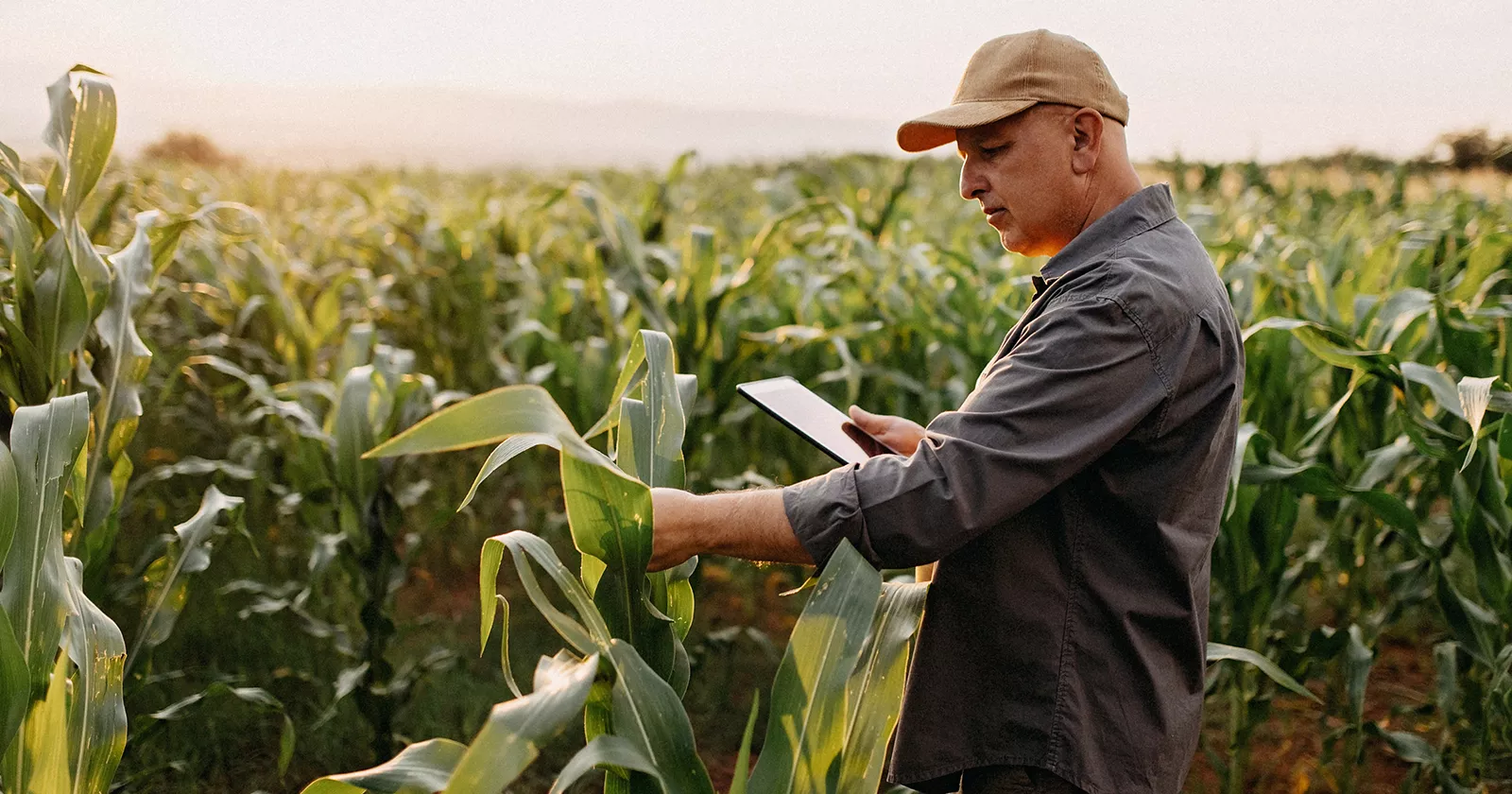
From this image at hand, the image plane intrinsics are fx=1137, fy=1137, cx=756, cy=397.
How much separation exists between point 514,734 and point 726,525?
33 cm

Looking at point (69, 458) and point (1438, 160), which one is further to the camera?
point (1438, 160)

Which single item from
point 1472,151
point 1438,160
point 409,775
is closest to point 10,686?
point 409,775

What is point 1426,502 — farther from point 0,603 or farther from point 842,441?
point 0,603

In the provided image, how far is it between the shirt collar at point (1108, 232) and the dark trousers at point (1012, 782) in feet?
1.92

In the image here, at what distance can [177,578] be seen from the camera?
2166 millimetres

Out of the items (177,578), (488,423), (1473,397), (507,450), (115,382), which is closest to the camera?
(488,423)

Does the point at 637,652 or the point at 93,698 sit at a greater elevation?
the point at 637,652

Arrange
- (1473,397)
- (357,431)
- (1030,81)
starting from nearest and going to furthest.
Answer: (1030,81) < (1473,397) < (357,431)

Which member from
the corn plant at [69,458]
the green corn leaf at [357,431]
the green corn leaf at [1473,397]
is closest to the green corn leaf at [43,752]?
the corn plant at [69,458]

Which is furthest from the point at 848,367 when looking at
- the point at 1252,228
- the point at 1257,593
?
the point at 1252,228

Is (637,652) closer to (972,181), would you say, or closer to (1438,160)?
(972,181)

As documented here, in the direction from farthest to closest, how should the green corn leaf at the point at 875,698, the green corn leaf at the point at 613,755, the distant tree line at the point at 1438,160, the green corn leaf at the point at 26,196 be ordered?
the distant tree line at the point at 1438,160 → the green corn leaf at the point at 26,196 → the green corn leaf at the point at 875,698 → the green corn leaf at the point at 613,755

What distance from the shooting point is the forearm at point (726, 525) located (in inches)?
47.7

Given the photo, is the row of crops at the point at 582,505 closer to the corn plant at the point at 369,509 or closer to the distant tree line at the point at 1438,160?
the corn plant at the point at 369,509
